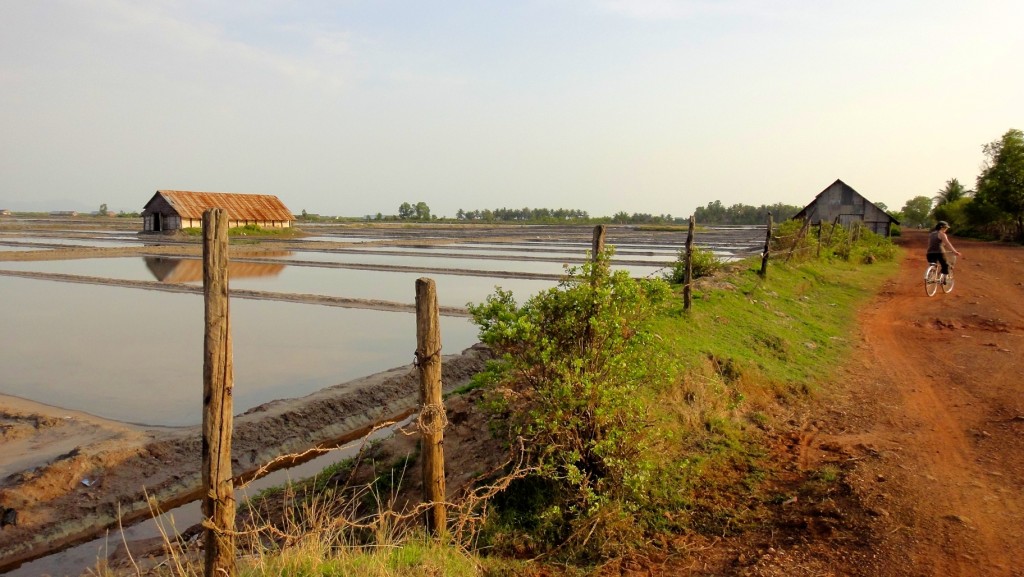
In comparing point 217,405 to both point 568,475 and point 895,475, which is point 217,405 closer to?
point 568,475

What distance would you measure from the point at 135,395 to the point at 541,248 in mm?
28996

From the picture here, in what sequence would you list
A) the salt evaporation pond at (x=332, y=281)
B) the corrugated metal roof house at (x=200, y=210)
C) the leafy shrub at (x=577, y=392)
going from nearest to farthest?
the leafy shrub at (x=577, y=392)
the salt evaporation pond at (x=332, y=281)
the corrugated metal roof house at (x=200, y=210)

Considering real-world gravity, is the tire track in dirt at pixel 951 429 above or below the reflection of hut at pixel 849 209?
below

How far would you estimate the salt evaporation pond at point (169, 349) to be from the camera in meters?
8.70

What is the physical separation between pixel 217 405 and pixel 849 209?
38.0 meters

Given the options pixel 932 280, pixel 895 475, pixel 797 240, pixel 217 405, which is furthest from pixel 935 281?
pixel 217 405

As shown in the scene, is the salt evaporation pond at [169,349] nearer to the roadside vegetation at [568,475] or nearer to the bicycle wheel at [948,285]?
the roadside vegetation at [568,475]

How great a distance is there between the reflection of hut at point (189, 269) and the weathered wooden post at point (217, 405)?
18.7m

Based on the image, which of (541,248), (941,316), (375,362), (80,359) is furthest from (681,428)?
(541,248)

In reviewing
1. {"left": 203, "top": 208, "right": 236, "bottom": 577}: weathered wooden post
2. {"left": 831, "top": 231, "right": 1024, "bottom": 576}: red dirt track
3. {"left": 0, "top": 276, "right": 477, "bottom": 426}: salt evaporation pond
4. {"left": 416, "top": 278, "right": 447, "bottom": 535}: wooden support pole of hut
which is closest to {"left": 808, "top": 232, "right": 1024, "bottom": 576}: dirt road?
{"left": 831, "top": 231, "right": 1024, "bottom": 576}: red dirt track

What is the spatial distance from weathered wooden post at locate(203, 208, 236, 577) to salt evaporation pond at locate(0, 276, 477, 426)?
4.58 m

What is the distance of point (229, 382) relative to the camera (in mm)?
3609

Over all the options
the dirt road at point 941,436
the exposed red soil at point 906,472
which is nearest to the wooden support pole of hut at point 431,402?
the exposed red soil at point 906,472

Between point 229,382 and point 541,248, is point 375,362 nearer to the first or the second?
point 229,382
